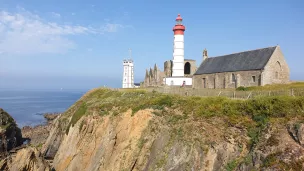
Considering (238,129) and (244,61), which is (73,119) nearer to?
(238,129)

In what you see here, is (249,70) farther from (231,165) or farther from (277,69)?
(231,165)

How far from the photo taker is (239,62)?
120ft

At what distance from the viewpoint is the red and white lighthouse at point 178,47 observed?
1743 inches

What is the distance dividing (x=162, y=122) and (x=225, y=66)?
20564 mm

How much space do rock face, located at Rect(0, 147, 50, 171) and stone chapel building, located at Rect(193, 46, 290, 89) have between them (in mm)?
25656

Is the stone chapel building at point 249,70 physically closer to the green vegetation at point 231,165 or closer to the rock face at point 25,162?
the green vegetation at point 231,165

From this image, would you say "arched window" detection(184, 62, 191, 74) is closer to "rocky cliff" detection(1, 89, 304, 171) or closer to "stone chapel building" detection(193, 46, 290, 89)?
"stone chapel building" detection(193, 46, 290, 89)

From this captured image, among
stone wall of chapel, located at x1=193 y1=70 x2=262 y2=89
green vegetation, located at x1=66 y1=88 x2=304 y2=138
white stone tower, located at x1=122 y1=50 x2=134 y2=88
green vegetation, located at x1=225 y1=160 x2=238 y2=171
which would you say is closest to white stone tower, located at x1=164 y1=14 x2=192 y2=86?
stone wall of chapel, located at x1=193 y1=70 x2=262 y2=89

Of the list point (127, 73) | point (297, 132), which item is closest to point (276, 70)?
point (297, 132)

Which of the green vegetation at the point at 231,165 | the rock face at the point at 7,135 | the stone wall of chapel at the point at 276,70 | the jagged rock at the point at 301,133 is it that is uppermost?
the stone wall of chapel at the point at 276,70

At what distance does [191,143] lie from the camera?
60.7 feet

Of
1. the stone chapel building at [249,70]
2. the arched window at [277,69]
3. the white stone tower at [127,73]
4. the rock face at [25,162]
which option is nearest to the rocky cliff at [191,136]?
the rock face at [25,162]

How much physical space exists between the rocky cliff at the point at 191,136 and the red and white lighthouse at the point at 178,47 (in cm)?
1890

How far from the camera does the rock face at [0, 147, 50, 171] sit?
22.7 metres
